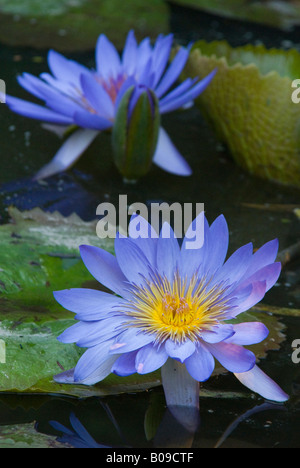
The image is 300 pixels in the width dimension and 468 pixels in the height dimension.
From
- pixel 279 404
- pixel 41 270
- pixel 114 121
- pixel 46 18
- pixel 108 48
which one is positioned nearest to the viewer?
pixel 279 404

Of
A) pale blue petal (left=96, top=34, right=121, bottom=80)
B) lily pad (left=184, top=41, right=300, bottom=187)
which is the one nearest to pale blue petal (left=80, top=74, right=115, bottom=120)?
pale blue petal (left=96, top=34, right=121, bottom=80)

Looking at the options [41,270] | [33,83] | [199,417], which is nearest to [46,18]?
[33,83]

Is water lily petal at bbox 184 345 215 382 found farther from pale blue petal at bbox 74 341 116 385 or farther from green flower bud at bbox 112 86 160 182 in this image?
green flower bud at bbox 112 86 160 182

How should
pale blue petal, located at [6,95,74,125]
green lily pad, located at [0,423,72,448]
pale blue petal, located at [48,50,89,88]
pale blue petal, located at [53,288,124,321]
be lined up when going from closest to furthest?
1. green lily pad, located at [0,423,72,448]
2. pale blue petal, located at [53,288,124,321]
3. pale blue petal, located at [6,95,74,125]
4. pale blue petal, located at [48,50,89,88]

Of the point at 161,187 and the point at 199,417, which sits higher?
the point at 161,187

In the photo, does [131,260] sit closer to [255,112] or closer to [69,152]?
[69,152]

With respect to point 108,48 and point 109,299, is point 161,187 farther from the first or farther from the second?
point 109,299
